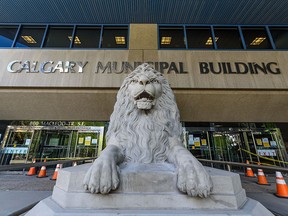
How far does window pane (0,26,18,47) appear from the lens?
21.0ft

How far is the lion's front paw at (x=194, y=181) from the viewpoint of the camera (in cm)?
91

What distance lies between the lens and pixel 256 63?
5824 mm

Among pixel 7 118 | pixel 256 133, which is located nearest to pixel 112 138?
pixel 7 118

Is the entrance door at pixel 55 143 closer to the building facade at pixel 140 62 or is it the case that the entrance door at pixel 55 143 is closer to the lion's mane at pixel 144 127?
the building facade at pixel 140 62

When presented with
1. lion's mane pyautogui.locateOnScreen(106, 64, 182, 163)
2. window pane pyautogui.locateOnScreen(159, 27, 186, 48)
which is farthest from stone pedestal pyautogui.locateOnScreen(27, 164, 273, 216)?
window pane pyautogui.locateOnScreen(159, 27, 186, 48)

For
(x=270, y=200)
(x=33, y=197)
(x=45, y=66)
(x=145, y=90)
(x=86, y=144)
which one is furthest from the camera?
(x=86, y=144)

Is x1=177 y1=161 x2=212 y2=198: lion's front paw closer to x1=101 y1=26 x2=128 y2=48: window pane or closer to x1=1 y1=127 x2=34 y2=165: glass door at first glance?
x1=101 y1=26 x2=128 y2=48: window pane

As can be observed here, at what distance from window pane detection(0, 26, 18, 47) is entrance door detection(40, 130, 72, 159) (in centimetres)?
422

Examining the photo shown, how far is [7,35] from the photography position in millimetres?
6660

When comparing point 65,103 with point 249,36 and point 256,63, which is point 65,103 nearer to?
point 256,63

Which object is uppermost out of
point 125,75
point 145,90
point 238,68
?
point 238,68

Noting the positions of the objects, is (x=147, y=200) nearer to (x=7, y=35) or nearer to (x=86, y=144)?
(x=86, y=144)

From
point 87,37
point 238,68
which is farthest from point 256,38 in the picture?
point 87,37

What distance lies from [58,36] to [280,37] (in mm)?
10297
